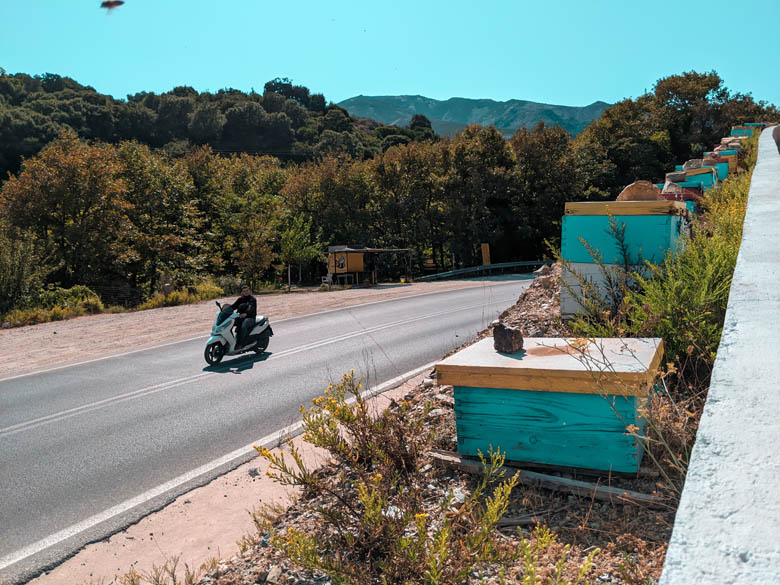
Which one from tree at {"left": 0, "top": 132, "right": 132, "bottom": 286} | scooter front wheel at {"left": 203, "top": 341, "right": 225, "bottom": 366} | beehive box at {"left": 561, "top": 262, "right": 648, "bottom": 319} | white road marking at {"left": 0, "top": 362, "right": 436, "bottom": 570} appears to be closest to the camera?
white road marking at {"left": 0, "top": 362, "right": 436, "bottom": 570}

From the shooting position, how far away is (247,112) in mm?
90062

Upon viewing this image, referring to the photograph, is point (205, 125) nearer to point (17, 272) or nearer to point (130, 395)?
point (17, 272)

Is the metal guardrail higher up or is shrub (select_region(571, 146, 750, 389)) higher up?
shrub (select_region(571, 146, 750, 389))

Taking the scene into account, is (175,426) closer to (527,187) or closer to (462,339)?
(462,339)

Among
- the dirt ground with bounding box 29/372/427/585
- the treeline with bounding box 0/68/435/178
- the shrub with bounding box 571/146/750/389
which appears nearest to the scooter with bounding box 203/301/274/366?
the dirt ground with bounding box 29/372/427/585

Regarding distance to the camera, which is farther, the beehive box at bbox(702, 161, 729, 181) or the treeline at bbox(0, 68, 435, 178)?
the treeline at bbox(0, 68, 435, 178)

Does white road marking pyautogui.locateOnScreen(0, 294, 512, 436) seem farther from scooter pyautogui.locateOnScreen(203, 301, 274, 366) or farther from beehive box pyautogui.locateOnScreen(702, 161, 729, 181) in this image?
beehive box pyautogui.locateOnScreen(702, 161, 729, 181)

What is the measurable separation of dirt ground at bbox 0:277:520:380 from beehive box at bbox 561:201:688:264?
9.92m

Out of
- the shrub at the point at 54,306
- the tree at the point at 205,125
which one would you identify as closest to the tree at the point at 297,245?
the shrub at the point at 54,306

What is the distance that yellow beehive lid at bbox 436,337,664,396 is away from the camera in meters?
2.98

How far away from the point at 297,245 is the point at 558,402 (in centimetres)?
2987

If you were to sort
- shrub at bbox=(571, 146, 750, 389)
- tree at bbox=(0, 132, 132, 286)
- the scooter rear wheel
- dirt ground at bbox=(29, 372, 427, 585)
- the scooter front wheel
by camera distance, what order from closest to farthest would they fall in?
shrub at bbox=(571, 146, 750, 389)
dirt ground at bbox=(29, 372, 427, 585)
the scooter front wheel
the scooter rear wheel
tree at bbox=(0, 132, 132, 286)

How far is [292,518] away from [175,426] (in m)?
3.72

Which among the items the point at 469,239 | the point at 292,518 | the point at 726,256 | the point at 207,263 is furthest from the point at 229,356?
the point at 469,239
